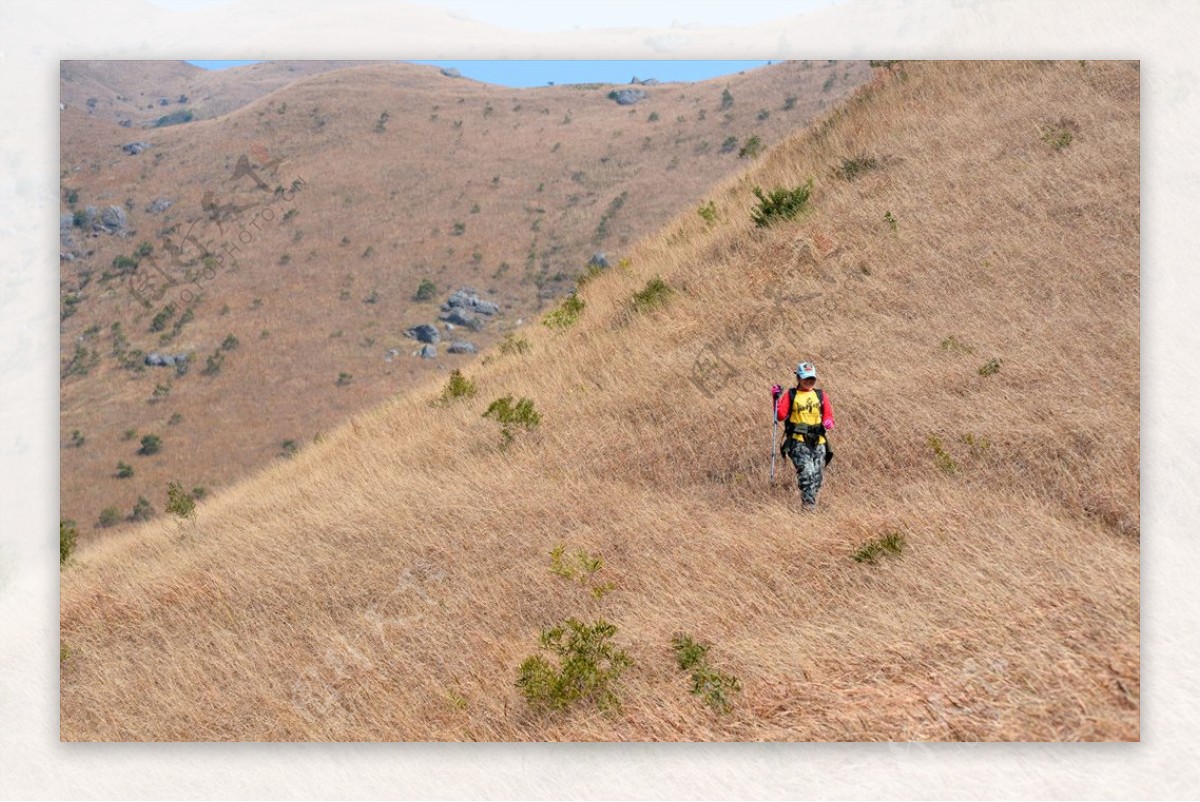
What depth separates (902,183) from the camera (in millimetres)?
14477

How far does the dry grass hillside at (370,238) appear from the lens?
169 ft

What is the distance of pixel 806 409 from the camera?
908cm

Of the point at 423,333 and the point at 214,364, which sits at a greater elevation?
the point at 423,333

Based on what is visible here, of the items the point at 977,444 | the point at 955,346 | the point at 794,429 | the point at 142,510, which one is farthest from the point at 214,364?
the point at 977,444

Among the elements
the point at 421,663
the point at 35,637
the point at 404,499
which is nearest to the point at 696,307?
the point at 404,499

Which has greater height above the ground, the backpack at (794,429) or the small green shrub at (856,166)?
the small green shrub at (856,166)

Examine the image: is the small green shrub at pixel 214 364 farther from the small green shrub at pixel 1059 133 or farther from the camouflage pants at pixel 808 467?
the camouflage pants at pixel 808 467

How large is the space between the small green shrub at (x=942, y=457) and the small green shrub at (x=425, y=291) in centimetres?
5648

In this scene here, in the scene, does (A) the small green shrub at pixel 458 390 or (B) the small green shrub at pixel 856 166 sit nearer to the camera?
(A) the small green shrub at pixel 458 390

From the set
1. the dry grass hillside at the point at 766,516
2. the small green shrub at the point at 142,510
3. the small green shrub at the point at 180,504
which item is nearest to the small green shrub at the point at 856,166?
the dry grass hillside at the point at 766,516

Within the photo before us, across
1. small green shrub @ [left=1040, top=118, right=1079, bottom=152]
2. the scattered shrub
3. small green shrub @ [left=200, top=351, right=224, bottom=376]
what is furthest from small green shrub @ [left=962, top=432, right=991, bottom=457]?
small green shrub @ [left=200, top=351, right=224, bottom=376]

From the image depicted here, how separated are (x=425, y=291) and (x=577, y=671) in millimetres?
59380

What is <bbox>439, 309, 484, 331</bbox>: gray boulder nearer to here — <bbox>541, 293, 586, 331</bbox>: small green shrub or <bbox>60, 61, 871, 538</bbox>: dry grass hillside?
<bbox>60, 61, 871, 538</bbox>: dry grass hillside

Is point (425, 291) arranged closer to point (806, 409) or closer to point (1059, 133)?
point (1059, 133)
